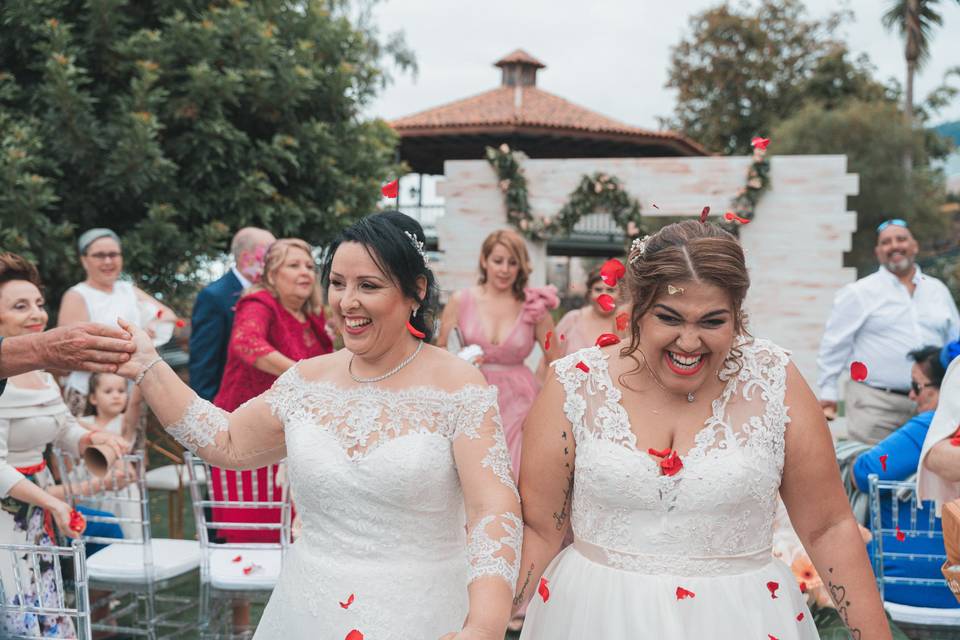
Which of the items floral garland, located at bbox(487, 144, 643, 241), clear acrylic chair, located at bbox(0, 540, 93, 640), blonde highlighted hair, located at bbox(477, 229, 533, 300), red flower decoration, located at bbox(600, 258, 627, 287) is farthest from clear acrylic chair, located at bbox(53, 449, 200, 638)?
floral garland, located at bbox(487, 144, 643, 241)

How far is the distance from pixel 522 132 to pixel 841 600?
53.9 feet

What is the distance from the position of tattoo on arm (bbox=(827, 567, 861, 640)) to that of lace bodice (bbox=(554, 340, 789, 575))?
0.17 meters

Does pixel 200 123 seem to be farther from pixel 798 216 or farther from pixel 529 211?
pixel 798 216

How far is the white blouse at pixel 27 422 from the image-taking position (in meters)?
3.44

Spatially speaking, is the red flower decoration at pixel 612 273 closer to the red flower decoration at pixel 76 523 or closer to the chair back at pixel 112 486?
the red flower decoration at pixel 76 523

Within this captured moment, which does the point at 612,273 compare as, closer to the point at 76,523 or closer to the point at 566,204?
the point at 76,523

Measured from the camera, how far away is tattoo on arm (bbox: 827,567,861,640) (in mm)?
2211

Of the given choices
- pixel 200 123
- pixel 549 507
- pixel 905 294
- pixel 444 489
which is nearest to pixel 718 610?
pixel 549 507

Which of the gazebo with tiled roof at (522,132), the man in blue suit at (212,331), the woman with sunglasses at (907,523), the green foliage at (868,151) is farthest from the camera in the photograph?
the green foliage at (868,151)

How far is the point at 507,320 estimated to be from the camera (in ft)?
19.1

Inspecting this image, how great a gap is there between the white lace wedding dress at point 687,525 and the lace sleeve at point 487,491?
0.63ft

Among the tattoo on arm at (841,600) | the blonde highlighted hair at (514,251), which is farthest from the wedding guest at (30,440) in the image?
the blonde highlighted hair at (514,251)

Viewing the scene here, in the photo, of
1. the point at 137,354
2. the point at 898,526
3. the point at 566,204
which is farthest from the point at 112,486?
the point at 566,204

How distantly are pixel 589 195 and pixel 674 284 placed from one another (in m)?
8.10
